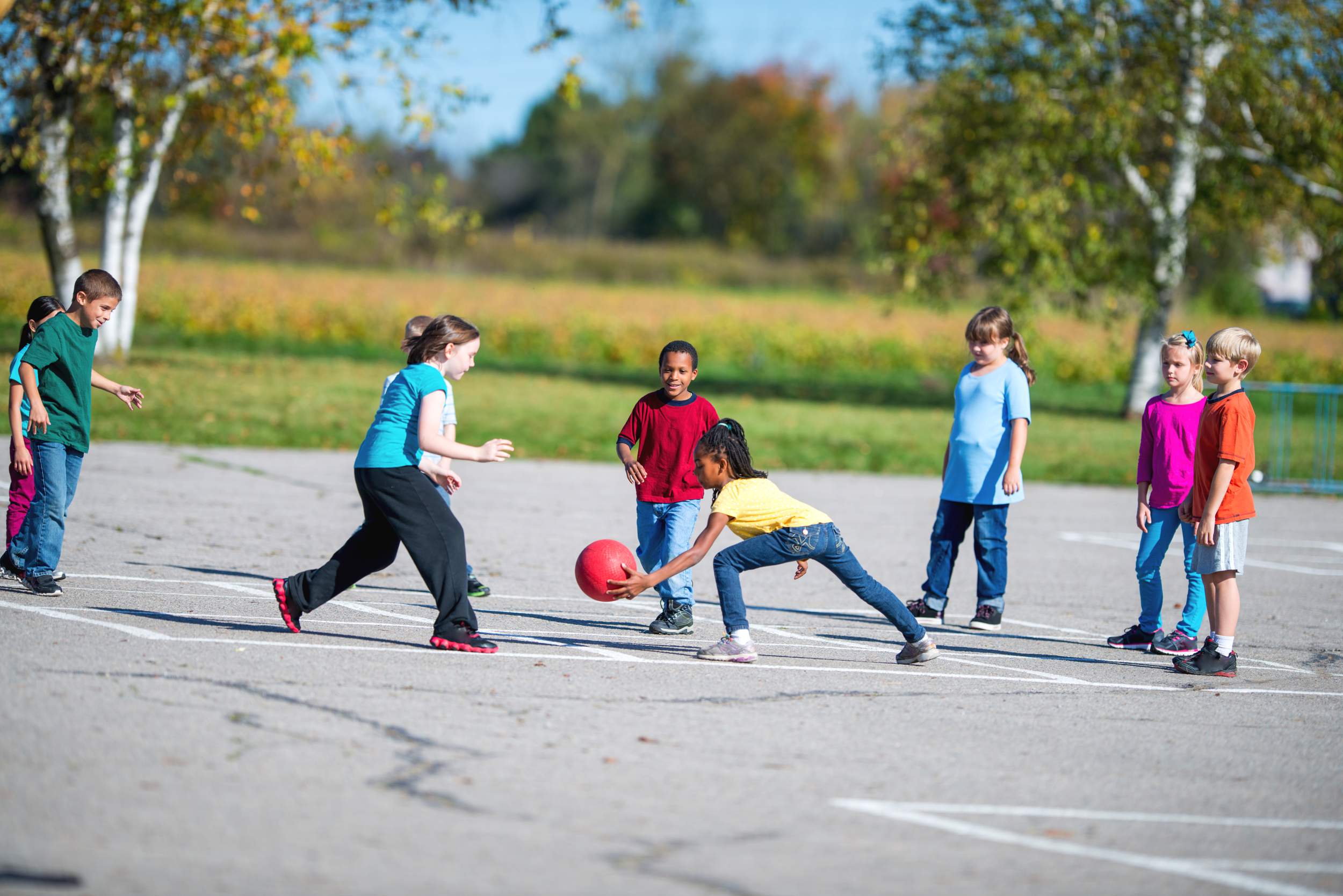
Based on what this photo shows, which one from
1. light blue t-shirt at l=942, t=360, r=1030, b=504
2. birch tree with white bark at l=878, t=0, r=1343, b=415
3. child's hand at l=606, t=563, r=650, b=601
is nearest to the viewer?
child's hand at l=606, t=563, r=650, b=601

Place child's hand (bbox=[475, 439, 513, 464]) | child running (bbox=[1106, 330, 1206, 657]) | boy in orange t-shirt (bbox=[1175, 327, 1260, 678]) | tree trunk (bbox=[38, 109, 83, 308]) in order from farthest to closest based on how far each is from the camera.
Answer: tree trunk (bbox=[38, 109, 83, 308])
child running (bbox=[1106, 330, 1206, 657])
boy in orange t-shirt (bbox=[1175, 327, 1260, 678])
child's hand (bbox=[475, 439, 513, 464])

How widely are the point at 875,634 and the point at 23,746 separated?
4.81m

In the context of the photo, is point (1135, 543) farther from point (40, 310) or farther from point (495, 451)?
point (40, 310)

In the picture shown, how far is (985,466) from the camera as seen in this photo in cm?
858

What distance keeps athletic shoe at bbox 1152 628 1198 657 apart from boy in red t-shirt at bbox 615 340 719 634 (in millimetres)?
2685

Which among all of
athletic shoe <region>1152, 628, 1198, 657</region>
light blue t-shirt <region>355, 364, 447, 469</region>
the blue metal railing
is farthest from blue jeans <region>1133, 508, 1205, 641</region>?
the blue metal railing

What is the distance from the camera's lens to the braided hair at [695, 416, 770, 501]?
6.76 metres

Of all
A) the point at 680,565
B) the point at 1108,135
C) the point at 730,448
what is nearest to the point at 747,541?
the point at 680,565

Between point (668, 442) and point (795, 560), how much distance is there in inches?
48.8

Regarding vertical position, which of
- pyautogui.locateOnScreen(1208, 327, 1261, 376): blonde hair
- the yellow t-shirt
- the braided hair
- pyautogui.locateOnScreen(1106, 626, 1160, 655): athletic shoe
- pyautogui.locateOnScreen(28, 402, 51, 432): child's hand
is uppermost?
pyautogui.locateOnScreen(1208, 327, 1261, 376): blonde hair

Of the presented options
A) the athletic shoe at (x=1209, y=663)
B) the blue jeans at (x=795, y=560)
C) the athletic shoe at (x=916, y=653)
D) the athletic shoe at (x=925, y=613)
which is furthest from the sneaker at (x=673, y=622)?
the athletic shoe at (x=1209, y=663)

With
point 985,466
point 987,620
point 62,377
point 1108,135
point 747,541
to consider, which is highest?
point 1108,135

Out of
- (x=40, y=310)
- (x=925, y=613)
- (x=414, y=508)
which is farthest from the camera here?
(x=925, y=613)

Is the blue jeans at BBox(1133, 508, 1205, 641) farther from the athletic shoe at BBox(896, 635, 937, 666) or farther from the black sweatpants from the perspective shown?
the black sweatpants
